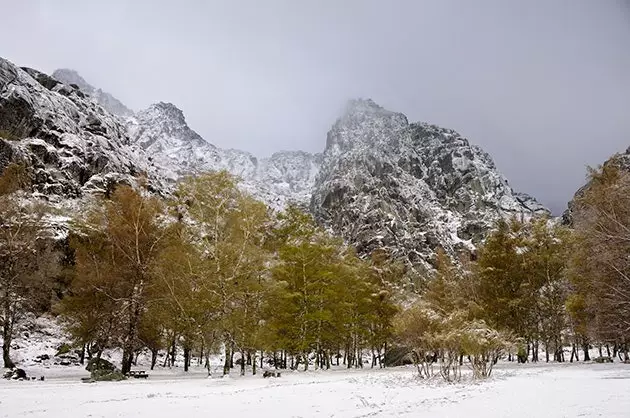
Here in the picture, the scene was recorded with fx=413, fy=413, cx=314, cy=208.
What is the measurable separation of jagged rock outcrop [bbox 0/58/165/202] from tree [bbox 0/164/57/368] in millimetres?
42622

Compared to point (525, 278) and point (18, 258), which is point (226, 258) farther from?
point (525, 278)

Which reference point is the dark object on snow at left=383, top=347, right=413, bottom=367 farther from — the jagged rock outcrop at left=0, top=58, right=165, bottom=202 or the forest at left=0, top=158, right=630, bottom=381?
the jagged rock outcrop at left=0, top=58, right=165, bottom=202

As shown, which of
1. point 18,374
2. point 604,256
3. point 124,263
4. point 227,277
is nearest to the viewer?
point 18,374

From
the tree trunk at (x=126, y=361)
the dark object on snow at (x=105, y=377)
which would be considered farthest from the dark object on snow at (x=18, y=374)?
the tree trunk at (x=126, y=361)

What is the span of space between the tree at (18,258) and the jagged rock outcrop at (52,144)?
42622 mm

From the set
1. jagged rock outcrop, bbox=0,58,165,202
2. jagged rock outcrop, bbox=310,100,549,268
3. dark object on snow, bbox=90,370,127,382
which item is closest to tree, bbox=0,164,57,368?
dark object on snow, bbox=90,370,127,382

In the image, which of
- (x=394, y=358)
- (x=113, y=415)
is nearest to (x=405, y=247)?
(x=394, y=358)

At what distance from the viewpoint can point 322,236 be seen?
1310 inches

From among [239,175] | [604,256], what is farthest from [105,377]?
[604,256]

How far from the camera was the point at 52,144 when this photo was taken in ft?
258

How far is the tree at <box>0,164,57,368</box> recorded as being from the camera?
23391 mm

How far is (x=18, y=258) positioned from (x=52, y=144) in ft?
214

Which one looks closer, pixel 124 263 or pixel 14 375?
pixel 14 375

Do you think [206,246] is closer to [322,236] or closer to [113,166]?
[322,236]
